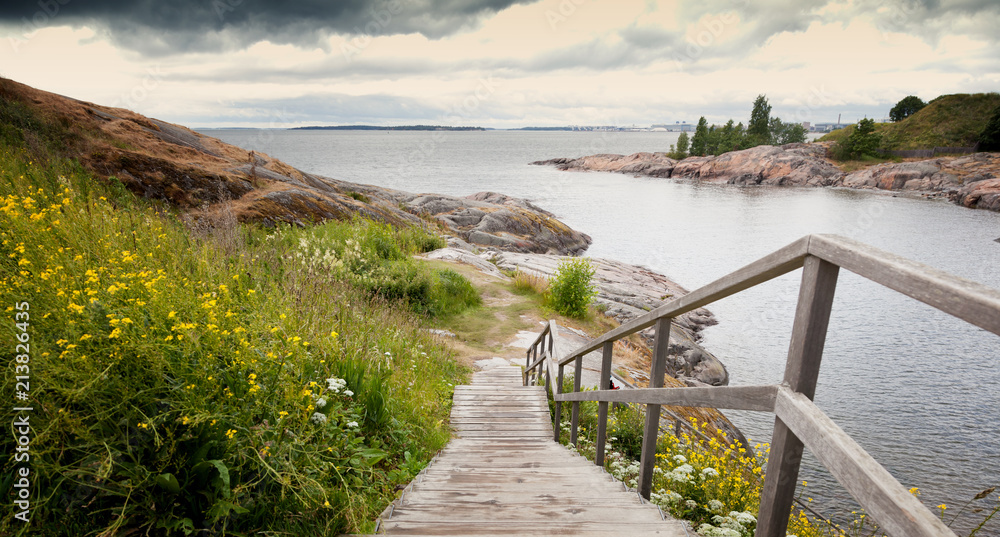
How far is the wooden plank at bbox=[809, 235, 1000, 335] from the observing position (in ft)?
3.26

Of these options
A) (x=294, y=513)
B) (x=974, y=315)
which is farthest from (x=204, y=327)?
(x=974, y=315)

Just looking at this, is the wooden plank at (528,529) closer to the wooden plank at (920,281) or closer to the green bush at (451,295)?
the wooden plank at (920,281)

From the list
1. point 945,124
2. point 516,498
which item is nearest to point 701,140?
point 945,124

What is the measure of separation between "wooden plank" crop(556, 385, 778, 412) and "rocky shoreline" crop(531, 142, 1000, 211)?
6511 cm

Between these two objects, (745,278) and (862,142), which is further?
(862,142)

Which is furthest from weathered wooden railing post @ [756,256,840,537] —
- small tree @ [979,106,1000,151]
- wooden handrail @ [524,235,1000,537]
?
small tree @ [979,106,1000,151]

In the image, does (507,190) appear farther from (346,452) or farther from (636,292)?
(346,452)

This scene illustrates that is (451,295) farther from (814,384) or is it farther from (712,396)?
(814,384)

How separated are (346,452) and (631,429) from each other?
4355 mm

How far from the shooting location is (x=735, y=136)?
310 feet

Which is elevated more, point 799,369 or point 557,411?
point 799,369

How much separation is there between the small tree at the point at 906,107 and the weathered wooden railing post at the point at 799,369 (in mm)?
124373

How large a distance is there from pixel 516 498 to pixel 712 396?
166 cm

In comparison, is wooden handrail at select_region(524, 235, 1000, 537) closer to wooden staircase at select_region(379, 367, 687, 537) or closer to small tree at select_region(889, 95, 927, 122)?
wooden staircase at select_region(379, 367, 687, 537)
